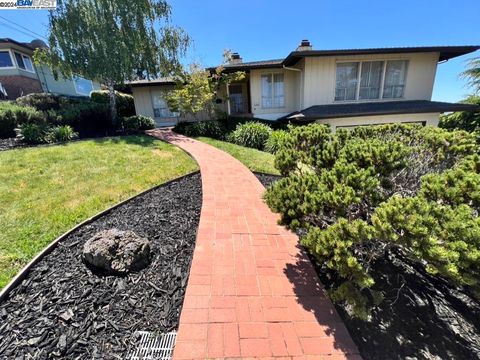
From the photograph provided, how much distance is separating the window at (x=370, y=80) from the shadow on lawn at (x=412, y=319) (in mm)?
11409

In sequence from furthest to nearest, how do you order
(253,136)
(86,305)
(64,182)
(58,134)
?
(253,136), (58,134), (64,182), (86,305)

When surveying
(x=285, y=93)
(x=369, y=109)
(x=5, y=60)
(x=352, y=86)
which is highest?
(x=5, y=60)

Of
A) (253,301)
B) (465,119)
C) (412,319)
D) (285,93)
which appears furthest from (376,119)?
(253,301)

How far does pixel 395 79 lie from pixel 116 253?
598 inches

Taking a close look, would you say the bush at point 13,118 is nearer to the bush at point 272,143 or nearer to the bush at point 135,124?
the bush at point 135,124

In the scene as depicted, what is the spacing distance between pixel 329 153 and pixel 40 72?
29.1 meters

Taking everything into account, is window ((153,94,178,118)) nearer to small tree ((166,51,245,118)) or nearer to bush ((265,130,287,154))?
small tree ((166,51,245,118))

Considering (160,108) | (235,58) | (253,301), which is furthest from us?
(160,108)

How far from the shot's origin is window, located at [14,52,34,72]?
1980cm

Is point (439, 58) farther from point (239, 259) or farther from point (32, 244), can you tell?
point (32, 244)

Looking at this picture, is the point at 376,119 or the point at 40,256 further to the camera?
the point at 376,119

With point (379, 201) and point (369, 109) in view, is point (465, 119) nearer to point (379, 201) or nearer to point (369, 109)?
point (369, 109)

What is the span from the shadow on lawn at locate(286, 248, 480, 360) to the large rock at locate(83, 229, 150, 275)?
1984 millimetres

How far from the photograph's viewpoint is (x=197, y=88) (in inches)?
497
